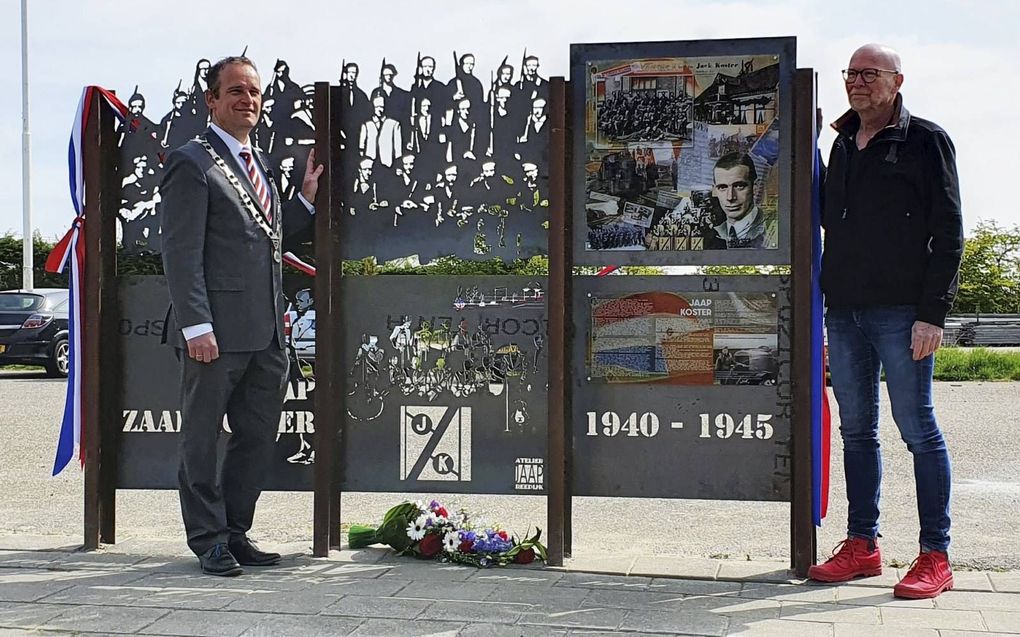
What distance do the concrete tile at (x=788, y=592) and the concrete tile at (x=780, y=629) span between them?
395 mm

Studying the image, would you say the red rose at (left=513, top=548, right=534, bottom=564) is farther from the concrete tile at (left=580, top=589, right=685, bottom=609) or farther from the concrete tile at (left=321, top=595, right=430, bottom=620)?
the concrete tile at (left=321, top=595, right=430, bottom=620)

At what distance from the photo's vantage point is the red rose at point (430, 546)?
5.66 m

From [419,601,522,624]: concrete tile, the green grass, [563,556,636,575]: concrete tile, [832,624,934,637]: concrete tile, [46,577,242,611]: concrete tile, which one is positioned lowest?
[832,624,934,637]: concrete tile

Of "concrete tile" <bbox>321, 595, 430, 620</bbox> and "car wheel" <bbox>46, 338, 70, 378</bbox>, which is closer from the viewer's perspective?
"concrete tile" <bbox>321, 595, 430, 620</bbox>

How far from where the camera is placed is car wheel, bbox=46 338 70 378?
18359mm

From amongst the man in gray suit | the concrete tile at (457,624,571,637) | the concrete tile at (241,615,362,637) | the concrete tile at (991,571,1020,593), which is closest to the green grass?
the concrete tile at (991,571,1020,593)

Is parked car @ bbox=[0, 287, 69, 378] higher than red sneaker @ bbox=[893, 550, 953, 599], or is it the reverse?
parked car @ bbox=[0, 287, 69, 378]

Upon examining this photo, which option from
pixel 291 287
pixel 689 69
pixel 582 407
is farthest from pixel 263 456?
pixel 689 69

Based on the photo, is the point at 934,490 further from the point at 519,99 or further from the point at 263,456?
the point at 263,456

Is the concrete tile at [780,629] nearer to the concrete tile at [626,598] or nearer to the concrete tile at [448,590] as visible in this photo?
the concrete tile at [626,598]

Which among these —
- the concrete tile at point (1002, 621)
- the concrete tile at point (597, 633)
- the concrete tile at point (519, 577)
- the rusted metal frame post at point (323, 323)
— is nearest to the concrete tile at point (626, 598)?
the concrete tile at point (519, 577)

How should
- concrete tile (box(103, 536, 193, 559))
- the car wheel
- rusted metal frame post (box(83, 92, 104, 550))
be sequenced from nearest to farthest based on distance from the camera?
concrete tile (box(103, 536, 193, 559))
rusted metal frame post (box(83, 92, 104, 550))
the car wheel

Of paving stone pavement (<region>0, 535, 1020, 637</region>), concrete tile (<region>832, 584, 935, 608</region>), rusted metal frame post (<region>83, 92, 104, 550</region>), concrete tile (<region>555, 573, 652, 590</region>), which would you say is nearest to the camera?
paving stone pavement (<region>0, 535, 1020, 637</region>)

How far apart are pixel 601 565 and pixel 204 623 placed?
71.3 inches
